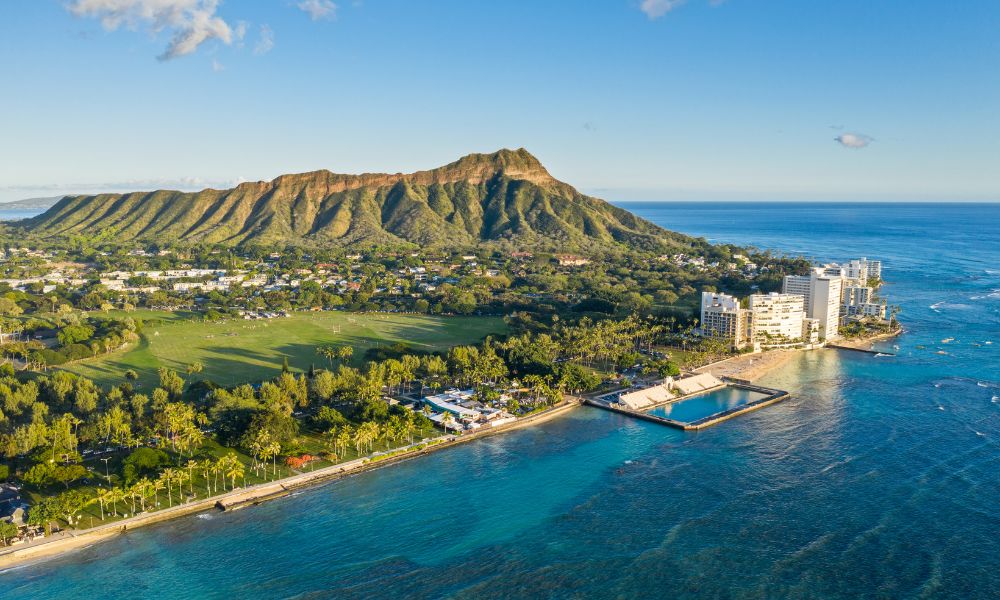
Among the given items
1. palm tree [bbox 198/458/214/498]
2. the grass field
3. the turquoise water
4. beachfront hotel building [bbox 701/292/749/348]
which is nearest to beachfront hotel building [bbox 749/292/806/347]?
beachfront hotel building [bbox 701/292/749/348]

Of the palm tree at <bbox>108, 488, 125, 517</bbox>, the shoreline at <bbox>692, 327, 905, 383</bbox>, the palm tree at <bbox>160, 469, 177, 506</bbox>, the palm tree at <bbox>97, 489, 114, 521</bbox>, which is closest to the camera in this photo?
the palm tree at <bbox>97, 489, 114, 521</bbox>

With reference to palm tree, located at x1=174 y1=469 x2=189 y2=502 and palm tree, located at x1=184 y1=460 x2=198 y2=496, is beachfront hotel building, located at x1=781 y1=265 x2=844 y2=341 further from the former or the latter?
palm tree, located at x1=174 y1=469 x2=189 y2=502

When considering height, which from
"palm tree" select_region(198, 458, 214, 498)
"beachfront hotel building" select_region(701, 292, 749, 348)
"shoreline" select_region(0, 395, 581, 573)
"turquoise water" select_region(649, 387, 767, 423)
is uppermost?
"beachfront hotel building" select_region(701, 292, 749, 348)

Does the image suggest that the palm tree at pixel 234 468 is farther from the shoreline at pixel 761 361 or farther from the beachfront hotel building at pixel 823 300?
the beachfront hotel building at pixel 823 300

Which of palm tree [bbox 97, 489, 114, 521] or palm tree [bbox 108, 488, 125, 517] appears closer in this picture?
palm tree [bbox 97, 489, 114, 521]

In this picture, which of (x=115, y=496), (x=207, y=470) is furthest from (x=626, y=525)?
(x=115, y=496)

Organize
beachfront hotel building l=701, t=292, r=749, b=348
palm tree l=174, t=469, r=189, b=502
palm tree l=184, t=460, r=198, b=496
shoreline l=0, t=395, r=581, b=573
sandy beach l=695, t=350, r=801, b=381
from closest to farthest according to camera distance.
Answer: shoreline l=0, t=395, r=581, b=573
palm tree l=174, t=469, r=189, b=502
palm tree l=184, t=460, r=198, b=496
sandy beach l=695, t=350, r=801, b=381
beachfront hotel building l=701, t=292, r=749, b=348

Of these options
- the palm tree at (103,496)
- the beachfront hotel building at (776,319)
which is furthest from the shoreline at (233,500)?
the beachfront hotel building at (776,319)

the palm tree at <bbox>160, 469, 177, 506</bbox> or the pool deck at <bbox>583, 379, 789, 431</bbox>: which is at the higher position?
the palm tree at <bbox>160, 469, 177, 506</bbox>

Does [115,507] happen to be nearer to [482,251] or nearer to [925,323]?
[925,323]
